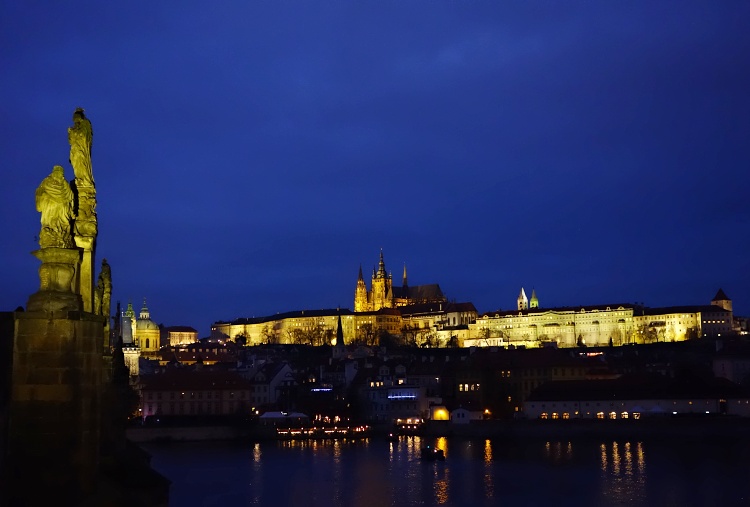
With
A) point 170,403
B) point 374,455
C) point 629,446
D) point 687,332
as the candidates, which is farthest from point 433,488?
point 687,332

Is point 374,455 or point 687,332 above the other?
point 687,332

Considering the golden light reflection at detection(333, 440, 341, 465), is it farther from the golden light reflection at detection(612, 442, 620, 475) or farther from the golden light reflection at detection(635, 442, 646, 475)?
the golden light reflection at detection(635, 442, 646, 475)

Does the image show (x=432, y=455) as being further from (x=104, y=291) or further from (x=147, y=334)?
(x=147, y=334)

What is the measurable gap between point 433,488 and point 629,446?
2221cm

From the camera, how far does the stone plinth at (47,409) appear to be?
7.90 metres

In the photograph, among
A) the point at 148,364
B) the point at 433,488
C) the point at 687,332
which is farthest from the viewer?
the point at 687,332

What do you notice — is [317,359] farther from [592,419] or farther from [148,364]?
[592,419]

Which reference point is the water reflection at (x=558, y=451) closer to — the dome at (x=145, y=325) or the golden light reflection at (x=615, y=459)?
the golden light reflection at (x=615, y=459)

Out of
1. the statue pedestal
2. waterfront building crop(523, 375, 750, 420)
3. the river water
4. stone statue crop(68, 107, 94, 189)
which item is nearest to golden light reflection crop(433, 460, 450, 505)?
the river water

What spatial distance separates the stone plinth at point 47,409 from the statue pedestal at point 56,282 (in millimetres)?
74

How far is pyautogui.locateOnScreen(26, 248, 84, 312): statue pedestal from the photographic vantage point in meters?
7.98

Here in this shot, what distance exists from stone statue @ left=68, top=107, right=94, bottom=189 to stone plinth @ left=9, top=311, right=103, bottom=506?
228 cm

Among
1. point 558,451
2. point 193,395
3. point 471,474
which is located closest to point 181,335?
point 193,395

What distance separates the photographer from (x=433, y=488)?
37.1 meters
